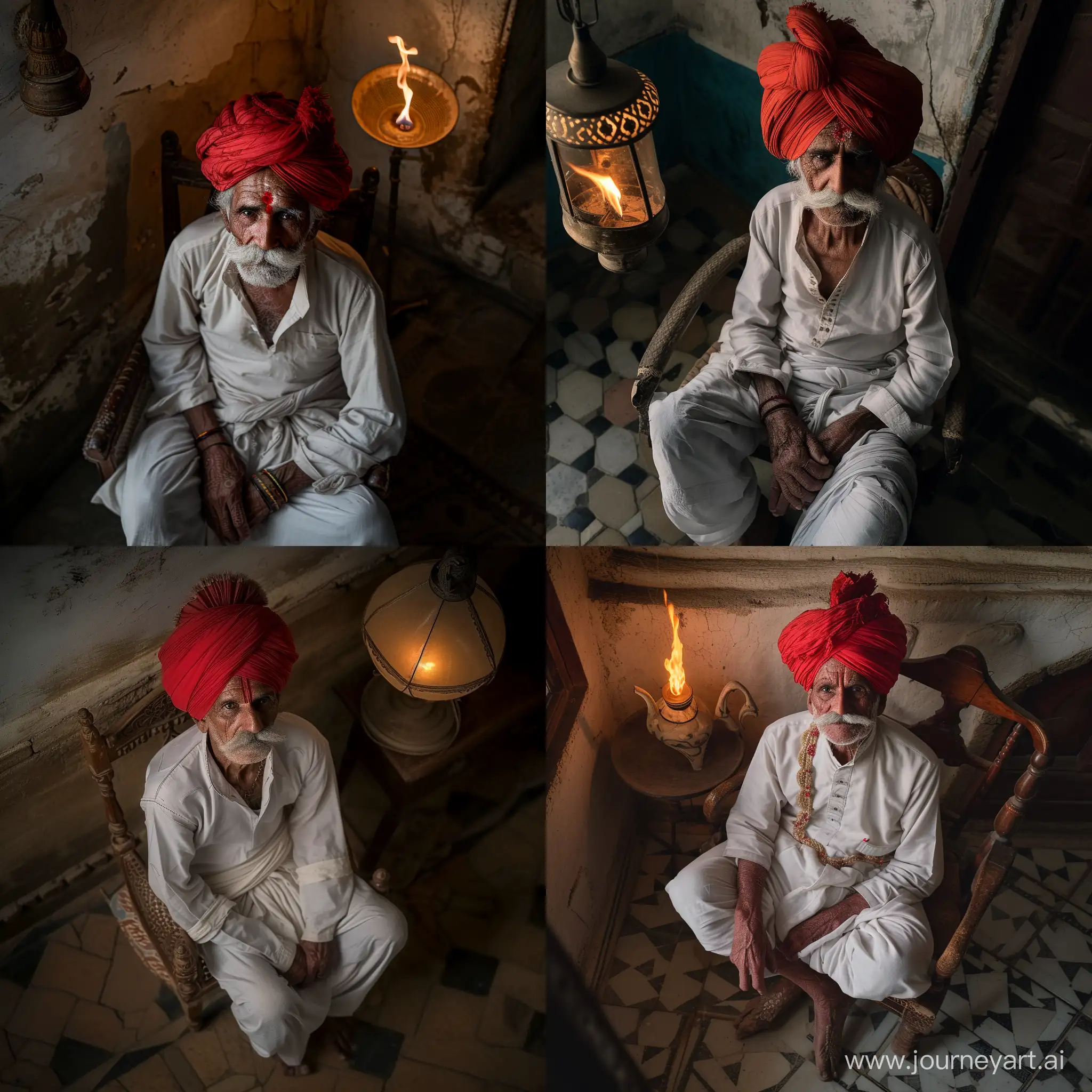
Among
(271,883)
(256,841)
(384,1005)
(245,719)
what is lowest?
(384,1005)

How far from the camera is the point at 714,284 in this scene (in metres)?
3.25

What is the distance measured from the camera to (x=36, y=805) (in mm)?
3145

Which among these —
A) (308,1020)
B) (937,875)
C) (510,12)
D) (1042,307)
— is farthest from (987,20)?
(308,1020)

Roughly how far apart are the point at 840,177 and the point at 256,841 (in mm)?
1990

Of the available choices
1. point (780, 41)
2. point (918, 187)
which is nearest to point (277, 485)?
point (780, 41)

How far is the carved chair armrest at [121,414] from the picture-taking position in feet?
9.95

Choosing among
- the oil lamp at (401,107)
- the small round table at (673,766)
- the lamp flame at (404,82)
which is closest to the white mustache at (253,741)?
the small round table at (673,766)

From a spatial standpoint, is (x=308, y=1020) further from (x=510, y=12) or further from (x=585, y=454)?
(x=510, y=12)

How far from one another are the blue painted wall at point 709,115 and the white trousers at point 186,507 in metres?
1.17

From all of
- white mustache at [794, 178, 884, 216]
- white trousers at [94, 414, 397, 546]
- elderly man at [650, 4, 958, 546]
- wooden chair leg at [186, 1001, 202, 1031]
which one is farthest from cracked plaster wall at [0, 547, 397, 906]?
white mustache at [794, 178, 884, 216]

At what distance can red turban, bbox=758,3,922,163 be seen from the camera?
2592 mm

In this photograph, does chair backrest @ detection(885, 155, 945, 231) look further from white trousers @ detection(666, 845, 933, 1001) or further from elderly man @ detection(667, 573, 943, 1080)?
white trousers @ detection(666, 845, 933, 1001)

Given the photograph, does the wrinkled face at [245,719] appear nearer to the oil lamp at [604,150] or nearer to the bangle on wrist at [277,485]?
the bangle on wrist at [277,485]

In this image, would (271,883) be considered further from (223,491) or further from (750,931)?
(750,931)
